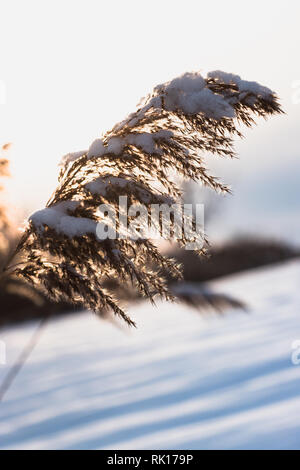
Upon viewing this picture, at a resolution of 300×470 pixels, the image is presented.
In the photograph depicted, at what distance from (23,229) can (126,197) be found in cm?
71

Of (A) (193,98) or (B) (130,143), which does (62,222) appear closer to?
(B) (130,143)

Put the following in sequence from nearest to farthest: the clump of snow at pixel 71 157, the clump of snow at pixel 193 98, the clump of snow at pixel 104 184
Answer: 1. the clump of snow at pixel 193 98
2. the clump of snow at pixel 104 184
3. the clump of snow at pixel 71 157

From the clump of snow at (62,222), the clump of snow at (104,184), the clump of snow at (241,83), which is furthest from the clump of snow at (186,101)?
the clump of snow at (62,222)

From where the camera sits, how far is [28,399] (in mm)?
12773

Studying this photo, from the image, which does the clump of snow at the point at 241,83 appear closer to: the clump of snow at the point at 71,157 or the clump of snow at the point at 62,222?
the clump of snow at the point at 71,157

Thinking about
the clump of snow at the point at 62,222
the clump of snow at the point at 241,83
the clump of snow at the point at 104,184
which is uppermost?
the clump of snow at the point at 241,83

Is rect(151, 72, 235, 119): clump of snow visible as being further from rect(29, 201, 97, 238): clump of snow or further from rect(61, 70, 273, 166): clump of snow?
rect(29, 201, 97, 238): clump of snow

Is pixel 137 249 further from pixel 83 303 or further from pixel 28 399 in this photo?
pixel 28 399

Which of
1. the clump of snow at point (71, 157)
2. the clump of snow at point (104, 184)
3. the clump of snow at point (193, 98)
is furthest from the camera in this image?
the clump of snow at point (71, 157)

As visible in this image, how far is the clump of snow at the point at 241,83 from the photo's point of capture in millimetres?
3879

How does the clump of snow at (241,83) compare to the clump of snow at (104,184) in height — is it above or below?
above

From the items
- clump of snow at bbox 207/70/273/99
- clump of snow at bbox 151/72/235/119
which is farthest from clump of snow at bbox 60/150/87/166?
clump of snow at bbox 207/70/273/99

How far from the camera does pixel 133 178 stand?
13.1 ft
